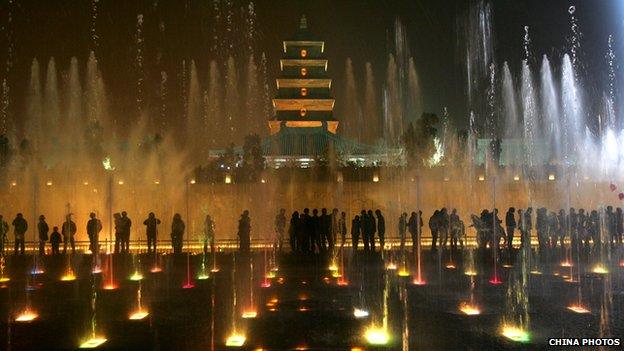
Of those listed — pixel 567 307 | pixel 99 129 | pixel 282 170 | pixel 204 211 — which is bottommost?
pixel 567 307

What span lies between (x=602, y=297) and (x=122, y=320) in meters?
6.85

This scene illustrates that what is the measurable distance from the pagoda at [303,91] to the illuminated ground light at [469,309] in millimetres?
35911

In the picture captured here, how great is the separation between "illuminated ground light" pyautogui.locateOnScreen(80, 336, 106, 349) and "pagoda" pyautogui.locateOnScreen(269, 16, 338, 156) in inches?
1470

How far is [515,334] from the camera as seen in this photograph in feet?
21.1

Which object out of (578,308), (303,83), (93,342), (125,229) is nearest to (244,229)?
(125,229)

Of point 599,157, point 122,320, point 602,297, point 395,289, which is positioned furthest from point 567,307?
point 599,157

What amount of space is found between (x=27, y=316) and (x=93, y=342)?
1921mm

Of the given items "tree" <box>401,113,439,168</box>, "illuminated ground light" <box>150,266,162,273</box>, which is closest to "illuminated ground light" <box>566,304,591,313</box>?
"illuminated ground light" <box>150,266,162,273</box>

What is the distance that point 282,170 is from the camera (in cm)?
2445

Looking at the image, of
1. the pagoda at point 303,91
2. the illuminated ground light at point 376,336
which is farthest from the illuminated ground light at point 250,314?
the pagoda at point 303,91

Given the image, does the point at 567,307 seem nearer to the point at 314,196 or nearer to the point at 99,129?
the point at 314,196

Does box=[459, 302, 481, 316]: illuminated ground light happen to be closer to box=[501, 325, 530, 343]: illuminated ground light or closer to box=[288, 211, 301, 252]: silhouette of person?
box=[501, 325, 530, 343]: illuminated ground light

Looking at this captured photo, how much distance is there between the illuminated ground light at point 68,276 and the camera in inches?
421

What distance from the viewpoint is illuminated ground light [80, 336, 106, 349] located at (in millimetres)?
6152
